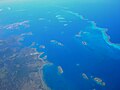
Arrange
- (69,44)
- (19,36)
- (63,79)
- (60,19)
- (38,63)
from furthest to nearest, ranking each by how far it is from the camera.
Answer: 1. (60,19)
2. (19,36)
3. (69,44)
4. (38,63)
5. (63,79)

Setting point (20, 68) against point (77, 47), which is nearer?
point (20, 68)

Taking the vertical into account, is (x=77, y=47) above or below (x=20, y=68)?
above

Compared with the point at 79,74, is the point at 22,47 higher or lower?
lower

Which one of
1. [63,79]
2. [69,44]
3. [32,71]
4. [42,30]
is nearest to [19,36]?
[42,30]

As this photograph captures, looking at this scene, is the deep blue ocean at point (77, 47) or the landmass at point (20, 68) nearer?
the landmass at point (20, 68)

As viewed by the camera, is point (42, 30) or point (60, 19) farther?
point (60, 19)

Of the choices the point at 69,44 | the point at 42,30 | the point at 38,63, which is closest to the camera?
the point at 38,63

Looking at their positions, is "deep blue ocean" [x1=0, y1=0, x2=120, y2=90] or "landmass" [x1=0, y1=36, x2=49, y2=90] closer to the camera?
"landmass" [x1=0, y1=36, x2=49, y2=90]

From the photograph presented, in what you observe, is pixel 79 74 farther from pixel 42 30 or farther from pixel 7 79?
pixel 42 30
